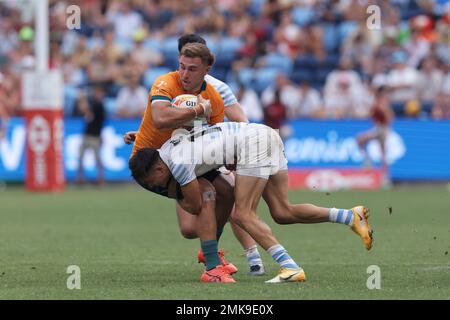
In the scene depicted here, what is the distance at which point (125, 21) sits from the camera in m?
29.0

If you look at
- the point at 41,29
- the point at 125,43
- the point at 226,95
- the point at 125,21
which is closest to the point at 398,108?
the point at 125,43

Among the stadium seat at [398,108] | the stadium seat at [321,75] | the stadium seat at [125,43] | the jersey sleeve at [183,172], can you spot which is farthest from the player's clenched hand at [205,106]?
the stadium seat at [125,43]

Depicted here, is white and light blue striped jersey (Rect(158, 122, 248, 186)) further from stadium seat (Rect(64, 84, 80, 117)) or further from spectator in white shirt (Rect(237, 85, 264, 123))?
stadium seat (Rect(64, 84, 80, 117))

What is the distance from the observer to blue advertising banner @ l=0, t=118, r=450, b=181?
25.0 meters

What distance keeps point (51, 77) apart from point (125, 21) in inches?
228

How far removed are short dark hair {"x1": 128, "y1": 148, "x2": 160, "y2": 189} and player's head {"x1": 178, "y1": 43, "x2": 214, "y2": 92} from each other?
2.34 ft

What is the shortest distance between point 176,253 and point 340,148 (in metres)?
13.0

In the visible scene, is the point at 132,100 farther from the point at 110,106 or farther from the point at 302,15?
the point at 302,15

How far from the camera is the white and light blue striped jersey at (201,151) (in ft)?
31.5
